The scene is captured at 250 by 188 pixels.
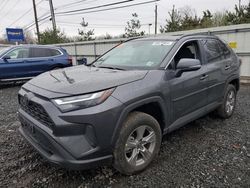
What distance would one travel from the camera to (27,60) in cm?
891

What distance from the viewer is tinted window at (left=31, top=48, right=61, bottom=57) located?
915 centimetres

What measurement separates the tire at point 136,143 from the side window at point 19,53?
7.89m

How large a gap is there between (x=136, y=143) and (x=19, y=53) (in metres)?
8.01

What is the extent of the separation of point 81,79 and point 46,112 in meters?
0.57

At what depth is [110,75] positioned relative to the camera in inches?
104

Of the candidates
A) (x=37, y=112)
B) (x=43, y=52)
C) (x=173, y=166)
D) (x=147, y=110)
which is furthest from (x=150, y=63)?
(x=43, y=52)

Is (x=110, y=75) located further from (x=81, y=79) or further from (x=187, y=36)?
(x=187, y=36)

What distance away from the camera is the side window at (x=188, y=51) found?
327cm

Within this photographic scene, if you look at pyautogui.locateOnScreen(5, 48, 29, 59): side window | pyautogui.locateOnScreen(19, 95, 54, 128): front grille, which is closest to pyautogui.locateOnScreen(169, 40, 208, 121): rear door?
pyautogui.locateOnScreen(19, 95, 54, 128): front grille

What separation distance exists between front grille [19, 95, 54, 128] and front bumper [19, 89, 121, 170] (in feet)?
0.16

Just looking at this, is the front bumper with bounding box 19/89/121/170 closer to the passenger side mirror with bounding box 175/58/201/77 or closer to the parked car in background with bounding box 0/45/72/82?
the passenger side mirror with bounding box 175/58/201/77

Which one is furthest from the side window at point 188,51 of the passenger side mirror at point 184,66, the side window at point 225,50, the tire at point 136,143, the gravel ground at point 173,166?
the gravel ground at point 173,166

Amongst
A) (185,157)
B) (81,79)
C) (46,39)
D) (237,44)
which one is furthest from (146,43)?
(46,39)

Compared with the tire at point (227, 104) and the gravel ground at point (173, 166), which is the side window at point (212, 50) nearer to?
the tire at point (227, 104)
